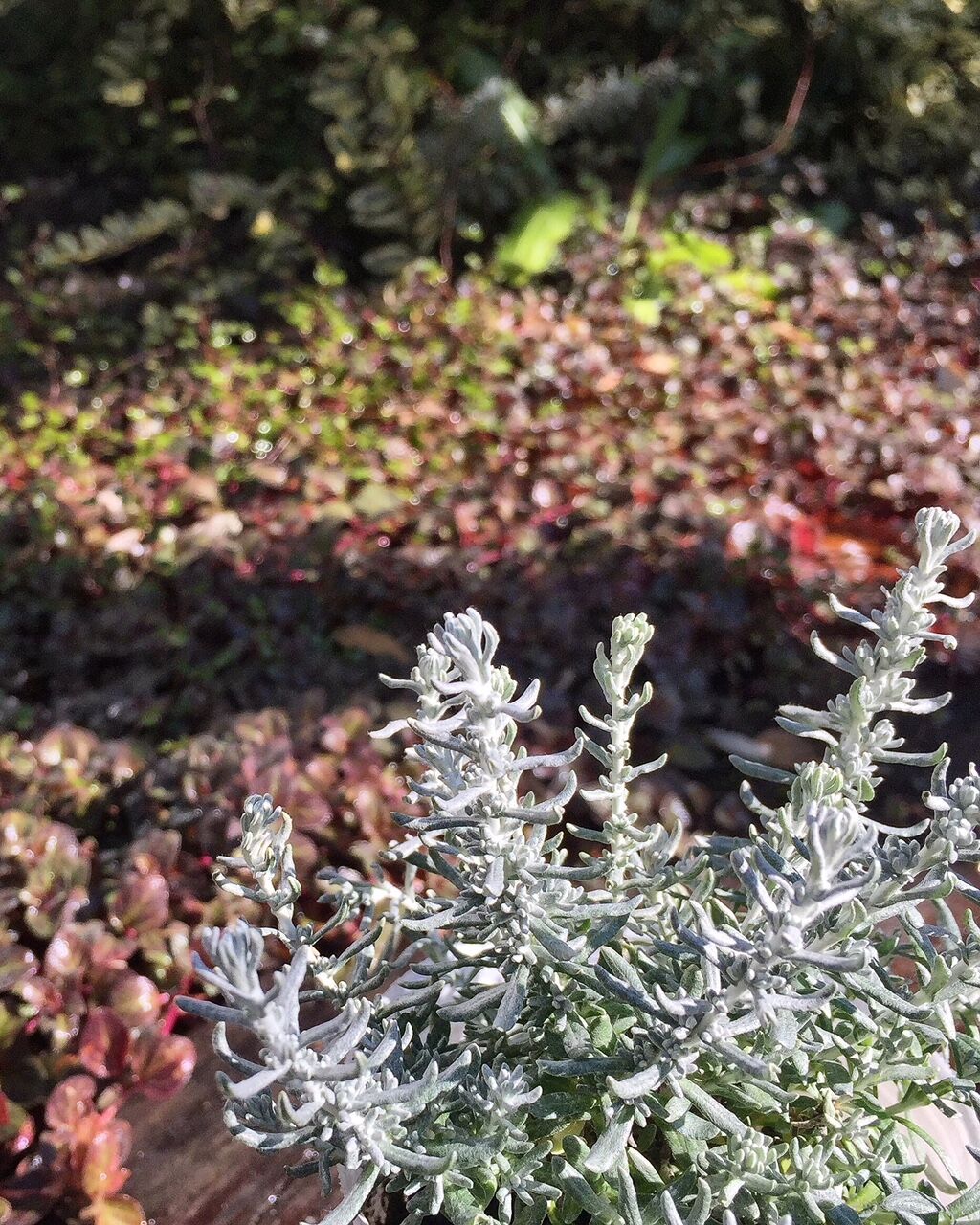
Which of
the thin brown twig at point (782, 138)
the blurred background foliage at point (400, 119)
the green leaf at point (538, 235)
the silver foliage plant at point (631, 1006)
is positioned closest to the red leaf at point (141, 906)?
the silver foliage plant at point (631, 1006)

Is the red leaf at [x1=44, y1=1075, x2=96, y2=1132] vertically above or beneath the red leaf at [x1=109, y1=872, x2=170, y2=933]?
above

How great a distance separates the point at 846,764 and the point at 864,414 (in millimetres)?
2911

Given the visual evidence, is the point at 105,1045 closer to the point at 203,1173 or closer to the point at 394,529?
the point at 203,1173

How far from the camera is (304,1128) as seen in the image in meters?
0.81

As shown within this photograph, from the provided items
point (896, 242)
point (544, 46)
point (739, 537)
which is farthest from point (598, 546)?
point (544, 46)

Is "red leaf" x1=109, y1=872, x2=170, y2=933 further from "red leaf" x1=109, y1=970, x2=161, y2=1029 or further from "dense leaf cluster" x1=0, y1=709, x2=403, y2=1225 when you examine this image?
"red leaf" x1=109, y1=970, x2=161, y2=1029

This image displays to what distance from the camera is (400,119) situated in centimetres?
394

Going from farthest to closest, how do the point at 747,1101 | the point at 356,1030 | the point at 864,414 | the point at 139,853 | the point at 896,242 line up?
1. the point at 896,242
2. the point at 864,414
3. the point at 139,853
4. the point at 747,1101
5. the point at 356,1030

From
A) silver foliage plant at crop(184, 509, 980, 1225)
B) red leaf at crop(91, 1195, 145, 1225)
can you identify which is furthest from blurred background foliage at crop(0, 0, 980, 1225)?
silver foliage plant at crop(184, 509, 980, 1225)

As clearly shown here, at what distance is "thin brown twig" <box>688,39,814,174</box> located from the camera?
4.59 metres

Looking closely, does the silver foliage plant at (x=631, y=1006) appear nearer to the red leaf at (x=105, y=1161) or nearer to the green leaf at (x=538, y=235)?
the red leaf at (x=105, y=1161)

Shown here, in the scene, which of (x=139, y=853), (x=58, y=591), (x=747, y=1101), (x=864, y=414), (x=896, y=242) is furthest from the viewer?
(x=896, y=242)

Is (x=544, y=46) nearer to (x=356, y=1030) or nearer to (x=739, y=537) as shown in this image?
(x=739, y=537)

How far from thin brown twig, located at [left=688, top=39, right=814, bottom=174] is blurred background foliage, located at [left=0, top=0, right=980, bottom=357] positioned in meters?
0.02
